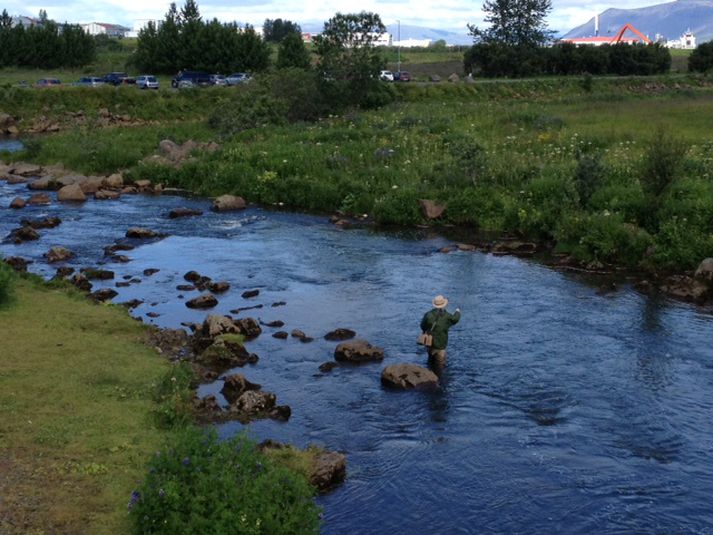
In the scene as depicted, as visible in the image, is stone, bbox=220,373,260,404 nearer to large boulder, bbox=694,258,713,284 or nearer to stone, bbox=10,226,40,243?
Answer: large boulder, bbox=694,258,713,284

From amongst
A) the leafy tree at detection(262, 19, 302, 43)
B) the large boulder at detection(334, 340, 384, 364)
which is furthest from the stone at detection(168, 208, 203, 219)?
the leafy tree at detection(262, 19, 302, 43)

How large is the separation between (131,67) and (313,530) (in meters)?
101

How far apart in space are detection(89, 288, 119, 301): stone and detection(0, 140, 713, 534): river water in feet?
1.21

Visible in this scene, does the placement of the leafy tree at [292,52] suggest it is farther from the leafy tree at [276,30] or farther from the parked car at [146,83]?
the leafy tree at [276,30]

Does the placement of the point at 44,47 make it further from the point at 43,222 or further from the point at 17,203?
the point at 43,222

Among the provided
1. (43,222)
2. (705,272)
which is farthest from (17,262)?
(705,272)

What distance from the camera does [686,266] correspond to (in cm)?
2703

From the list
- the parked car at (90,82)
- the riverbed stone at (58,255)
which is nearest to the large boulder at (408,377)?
the riverbed stone at (58,255)

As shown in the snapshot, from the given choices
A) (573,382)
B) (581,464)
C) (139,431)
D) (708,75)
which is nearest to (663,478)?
(581,464)

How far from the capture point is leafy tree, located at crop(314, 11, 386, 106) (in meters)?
56.8

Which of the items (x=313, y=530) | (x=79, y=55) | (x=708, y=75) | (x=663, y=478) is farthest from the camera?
(x=79, y=55)

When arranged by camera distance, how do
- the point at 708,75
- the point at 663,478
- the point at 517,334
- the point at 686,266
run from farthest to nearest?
the point at 708,75 → the point at 686,266 → the point at 517,334 → the point at 663,478

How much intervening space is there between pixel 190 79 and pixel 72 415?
253 ft

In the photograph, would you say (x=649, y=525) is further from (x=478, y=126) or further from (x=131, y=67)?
(x=131, y=67)
